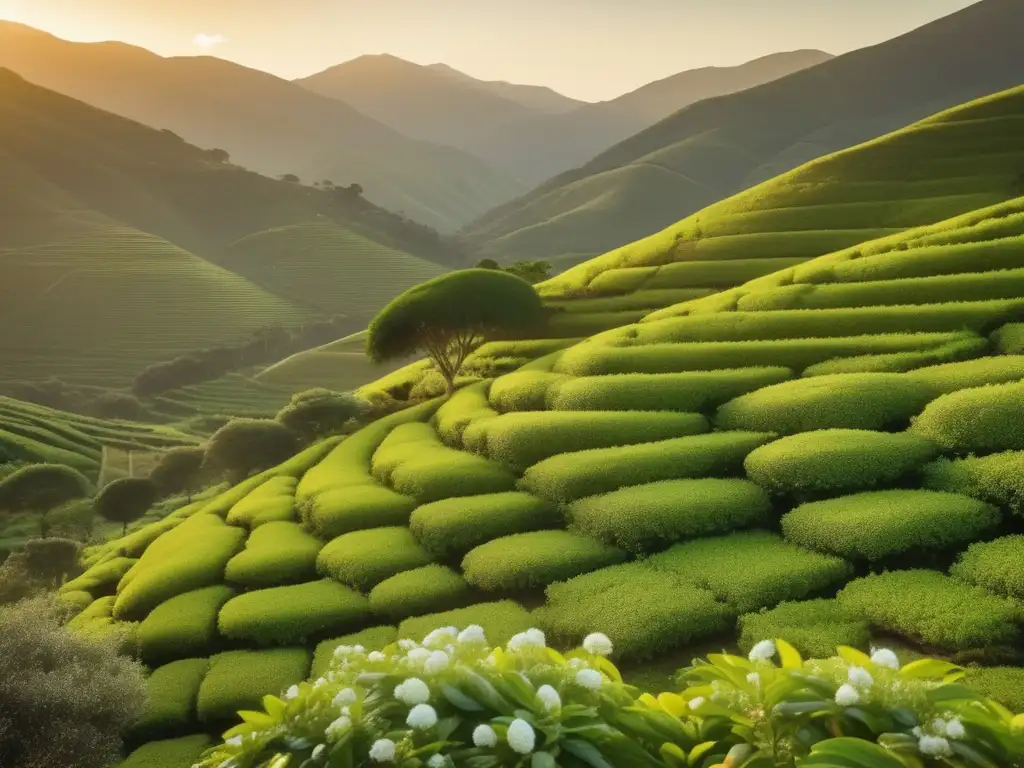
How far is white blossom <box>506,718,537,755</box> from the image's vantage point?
205 inches

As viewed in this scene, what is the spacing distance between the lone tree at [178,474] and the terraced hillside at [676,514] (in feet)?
89.0

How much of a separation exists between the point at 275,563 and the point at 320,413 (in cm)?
1875

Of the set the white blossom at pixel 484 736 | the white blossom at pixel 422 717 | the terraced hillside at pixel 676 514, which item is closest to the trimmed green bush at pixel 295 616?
the terraced hillside at pixel 676 514

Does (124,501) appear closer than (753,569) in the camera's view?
No

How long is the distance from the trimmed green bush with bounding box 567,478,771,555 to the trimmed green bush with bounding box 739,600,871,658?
120 inches

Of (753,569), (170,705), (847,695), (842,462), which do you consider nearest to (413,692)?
(847,695)

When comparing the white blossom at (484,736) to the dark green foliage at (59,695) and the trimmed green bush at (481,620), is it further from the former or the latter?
the dark green foliage at (59,695)

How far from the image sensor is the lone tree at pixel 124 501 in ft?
159

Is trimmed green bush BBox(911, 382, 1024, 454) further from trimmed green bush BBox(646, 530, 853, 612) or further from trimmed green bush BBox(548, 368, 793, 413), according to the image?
trimmed green bush BBox(548, 368, 793, 413)

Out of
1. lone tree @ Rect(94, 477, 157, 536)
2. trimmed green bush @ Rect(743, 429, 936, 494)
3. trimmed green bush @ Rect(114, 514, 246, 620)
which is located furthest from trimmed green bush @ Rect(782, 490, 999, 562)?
lone tree @ Rect(94, 477, 157, 536)

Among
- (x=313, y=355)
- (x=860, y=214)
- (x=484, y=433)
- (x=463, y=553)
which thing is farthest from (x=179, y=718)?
(x=313, y=355)

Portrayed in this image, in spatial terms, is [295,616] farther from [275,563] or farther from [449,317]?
[449,317]

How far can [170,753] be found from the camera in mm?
14031

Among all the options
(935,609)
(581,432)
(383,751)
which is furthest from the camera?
(581,432)
